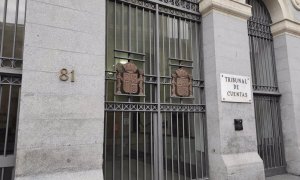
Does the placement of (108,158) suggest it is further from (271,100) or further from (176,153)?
(271,100)

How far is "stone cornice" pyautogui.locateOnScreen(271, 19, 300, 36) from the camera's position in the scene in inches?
320

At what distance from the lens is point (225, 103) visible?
611cm

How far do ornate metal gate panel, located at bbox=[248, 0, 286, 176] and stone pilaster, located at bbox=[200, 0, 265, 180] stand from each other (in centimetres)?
113

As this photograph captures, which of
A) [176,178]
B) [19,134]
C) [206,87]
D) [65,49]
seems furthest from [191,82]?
[19,134]

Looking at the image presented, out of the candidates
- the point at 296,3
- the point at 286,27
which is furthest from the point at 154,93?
the point at 296,3

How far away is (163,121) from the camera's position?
5.71m

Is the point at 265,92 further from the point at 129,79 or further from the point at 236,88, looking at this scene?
the point at 129,79

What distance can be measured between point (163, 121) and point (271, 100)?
4.47 metres

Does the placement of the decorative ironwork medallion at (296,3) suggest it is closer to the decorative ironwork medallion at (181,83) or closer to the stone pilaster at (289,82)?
the stone pilaster at (289,82)

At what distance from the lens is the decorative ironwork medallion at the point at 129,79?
17.1 feet

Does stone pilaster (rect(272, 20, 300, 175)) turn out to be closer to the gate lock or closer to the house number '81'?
the gate lock

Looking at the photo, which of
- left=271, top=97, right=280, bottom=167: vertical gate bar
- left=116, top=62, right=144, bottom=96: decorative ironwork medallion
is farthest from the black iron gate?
left=271, top=97, right=280, bottom=167: vertical gate bar

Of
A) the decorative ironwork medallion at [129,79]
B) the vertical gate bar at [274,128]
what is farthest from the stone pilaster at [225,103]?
the decorative ironwork medallion at [129,79]

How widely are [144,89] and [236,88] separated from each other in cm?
263
